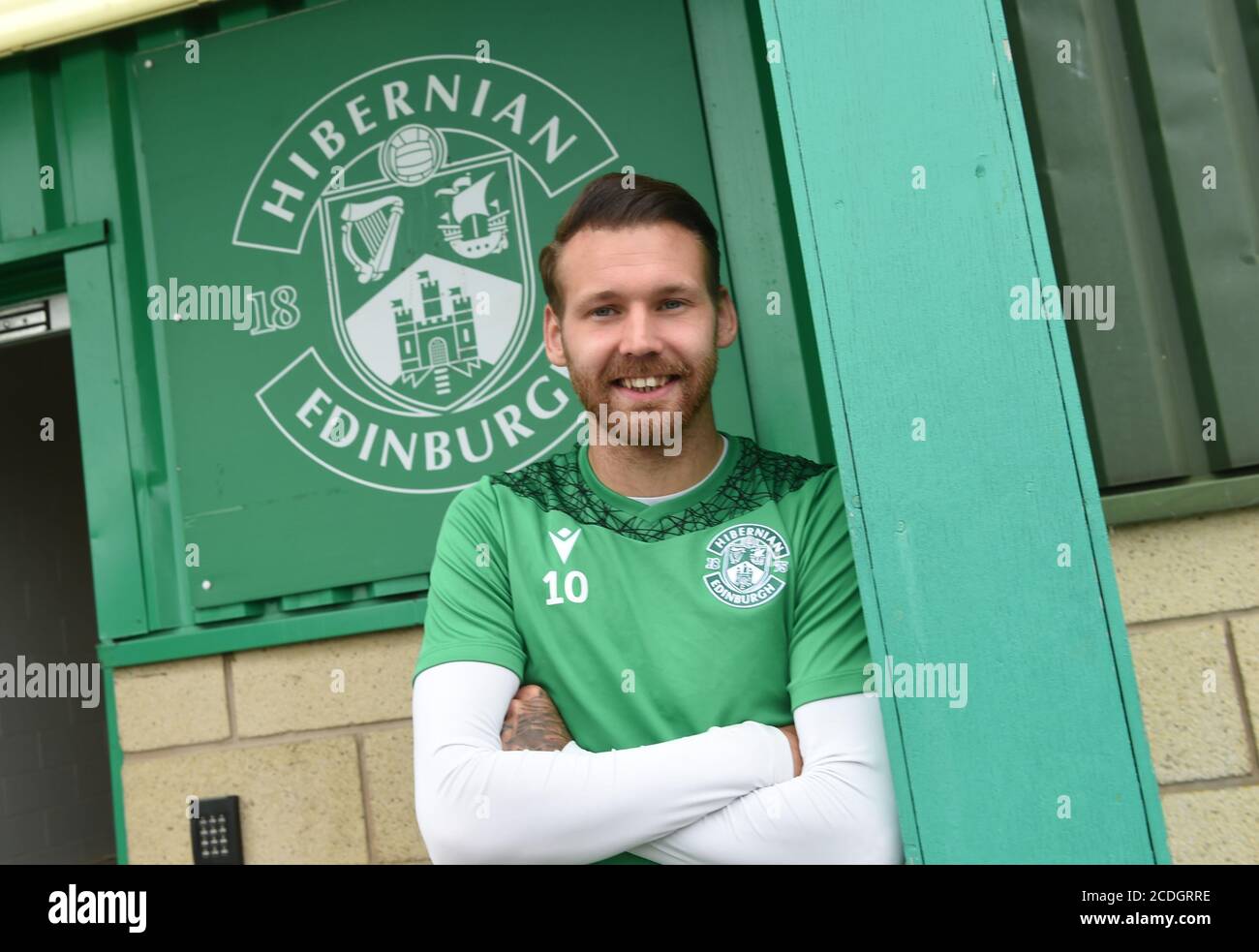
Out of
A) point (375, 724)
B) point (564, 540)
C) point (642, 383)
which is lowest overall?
point (375, 724)

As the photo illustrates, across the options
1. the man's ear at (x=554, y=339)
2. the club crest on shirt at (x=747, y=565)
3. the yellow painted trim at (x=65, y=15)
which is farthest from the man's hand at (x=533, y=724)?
the yellow painted trim at (x=65, y=15)

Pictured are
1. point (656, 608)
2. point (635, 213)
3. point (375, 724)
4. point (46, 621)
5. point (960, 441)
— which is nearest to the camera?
point (960, 441)

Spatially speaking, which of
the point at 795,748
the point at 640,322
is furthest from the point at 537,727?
the point at 640,322

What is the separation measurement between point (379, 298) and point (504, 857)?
169 centimetres

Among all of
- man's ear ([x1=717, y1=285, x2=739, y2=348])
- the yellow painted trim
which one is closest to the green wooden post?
man's ear ([x1=717, y1=285, x2=739, y2=348])

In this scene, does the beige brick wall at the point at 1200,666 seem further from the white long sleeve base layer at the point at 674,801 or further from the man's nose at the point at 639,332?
the man's nose at the point at 639,332

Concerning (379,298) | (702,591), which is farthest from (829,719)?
(379,298)

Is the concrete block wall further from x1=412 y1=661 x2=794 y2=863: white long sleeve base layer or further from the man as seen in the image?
x1=412 y1=661 x2=794 y2=863: white long sleeve base layer

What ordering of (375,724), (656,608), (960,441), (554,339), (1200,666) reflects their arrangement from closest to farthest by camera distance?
(960,441) → (656,608) → (554,339) → (1200,666) → (375,724)

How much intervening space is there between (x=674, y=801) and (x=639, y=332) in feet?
2.75

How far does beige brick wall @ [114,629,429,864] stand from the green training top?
909mm

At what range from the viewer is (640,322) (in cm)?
194

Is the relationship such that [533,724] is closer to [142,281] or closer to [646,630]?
[646,630]
